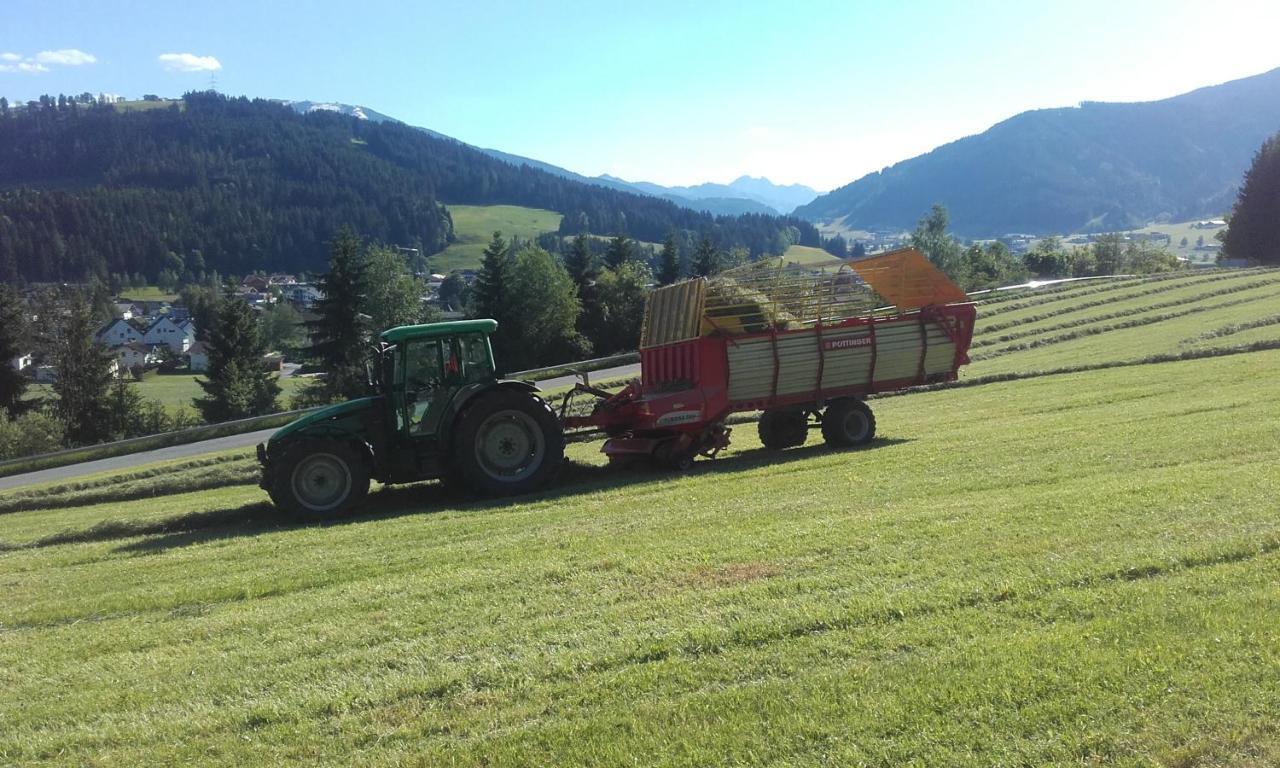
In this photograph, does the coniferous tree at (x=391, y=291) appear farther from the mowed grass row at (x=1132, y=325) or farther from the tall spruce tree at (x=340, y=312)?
the mowed grass row at (x=1132, y=325)

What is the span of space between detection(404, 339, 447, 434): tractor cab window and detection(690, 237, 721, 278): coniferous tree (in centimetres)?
5785

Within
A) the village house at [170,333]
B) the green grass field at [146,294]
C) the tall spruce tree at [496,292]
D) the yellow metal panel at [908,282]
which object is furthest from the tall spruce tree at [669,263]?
the green grass field at [146,294]

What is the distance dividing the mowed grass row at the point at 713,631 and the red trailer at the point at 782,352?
121 inches

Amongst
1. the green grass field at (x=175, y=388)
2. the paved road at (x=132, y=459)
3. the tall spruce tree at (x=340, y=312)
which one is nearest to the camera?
the paved road at (x=132, y=459)

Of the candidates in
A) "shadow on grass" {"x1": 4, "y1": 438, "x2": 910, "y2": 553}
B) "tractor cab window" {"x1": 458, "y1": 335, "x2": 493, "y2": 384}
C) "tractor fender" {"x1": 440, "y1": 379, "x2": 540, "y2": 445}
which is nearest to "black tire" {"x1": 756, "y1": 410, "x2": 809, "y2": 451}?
"shadow on grass" {"x1": 4, "y1": 438, "x2": 910, "y2": 553}

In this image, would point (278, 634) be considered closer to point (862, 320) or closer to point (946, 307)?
point (862, 320)

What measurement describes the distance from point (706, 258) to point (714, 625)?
6656 cm

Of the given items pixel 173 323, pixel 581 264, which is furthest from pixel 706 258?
Answer: pixel 173 323

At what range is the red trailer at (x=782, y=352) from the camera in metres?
14.0

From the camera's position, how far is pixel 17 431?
124 feet

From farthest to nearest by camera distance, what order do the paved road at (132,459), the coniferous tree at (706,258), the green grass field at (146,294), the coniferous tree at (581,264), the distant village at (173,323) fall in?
the green grass field at (146,294), the distant village at (173,323), the coniferous tree at (706,258), the coniferous tree at (581,264), the paved road at (132,459)

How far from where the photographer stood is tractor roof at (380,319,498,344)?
12.5m

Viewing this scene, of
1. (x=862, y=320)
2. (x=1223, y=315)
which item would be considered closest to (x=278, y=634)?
(x=862, y=320)

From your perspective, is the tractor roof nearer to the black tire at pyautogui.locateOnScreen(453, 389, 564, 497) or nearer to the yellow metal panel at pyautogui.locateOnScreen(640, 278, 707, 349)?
the black tire at pyautogui.locateOnScreen(453, 389, 564, 497)
